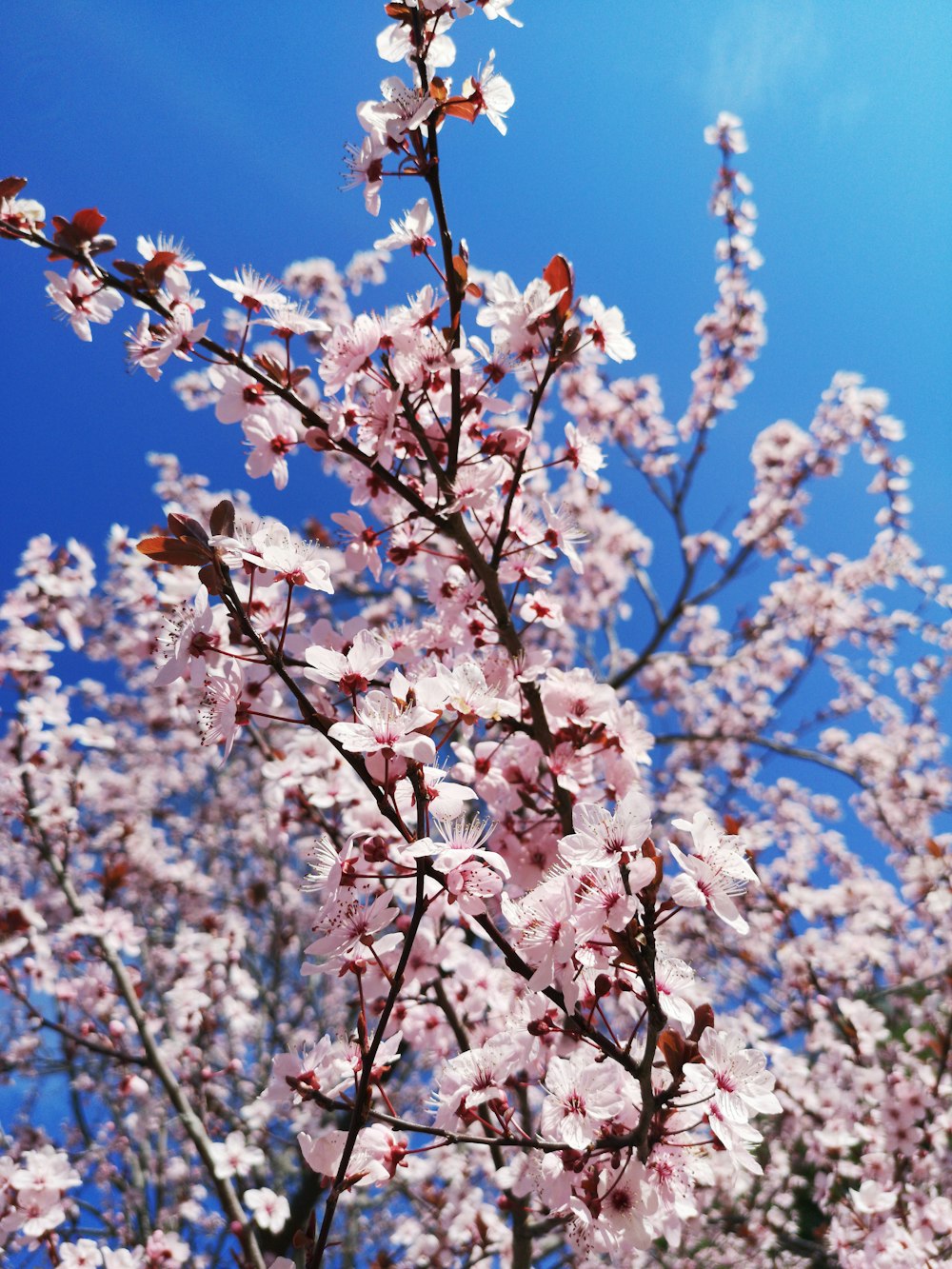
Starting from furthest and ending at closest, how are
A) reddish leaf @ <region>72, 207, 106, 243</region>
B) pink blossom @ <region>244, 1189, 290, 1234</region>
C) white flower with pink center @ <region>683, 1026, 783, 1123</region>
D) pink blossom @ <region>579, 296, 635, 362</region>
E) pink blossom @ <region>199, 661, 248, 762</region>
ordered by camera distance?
pink blossom @ <region>244, 1189, 290, 1234</region>, pink blossom @ <region>579, 296, 635, 362</region>, reddish leaf @ <region>72, 207, 106, 243</region>, pink blossom @ <region>199, 661, 248, 762</region>, white flower with pink center @ <region>683, 1026, 783, 1123</region>

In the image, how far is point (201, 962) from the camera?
16.4 ft

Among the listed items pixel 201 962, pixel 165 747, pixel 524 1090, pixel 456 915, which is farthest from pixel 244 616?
pixel 165 747

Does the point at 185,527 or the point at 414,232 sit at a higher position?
the point at 414,232

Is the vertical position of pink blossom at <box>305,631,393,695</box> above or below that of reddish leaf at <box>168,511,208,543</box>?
below

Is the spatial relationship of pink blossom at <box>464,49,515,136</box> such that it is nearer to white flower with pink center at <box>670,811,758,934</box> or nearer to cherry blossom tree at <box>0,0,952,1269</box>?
cherry blossom tree at <box>0,0,952,1269</box>

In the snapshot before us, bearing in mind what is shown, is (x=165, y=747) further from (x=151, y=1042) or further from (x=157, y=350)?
(x=157, y=350)

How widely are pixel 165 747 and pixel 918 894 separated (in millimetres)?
8078

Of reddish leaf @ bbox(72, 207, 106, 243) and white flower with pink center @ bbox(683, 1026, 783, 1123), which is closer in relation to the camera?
white flower with pink center @ bbox(683, 1026, 783, 1123)

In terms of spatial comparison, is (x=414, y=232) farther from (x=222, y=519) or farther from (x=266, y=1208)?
(x=266, y=1208)

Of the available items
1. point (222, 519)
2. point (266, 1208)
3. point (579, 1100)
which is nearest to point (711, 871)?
point (579, 1100)

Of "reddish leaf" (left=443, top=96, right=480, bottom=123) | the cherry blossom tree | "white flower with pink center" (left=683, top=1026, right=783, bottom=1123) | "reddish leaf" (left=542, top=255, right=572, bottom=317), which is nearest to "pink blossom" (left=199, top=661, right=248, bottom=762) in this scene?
the cherry blossom tree

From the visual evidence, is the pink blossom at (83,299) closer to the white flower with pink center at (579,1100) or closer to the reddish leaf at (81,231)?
the reddish leaf at (81,231)

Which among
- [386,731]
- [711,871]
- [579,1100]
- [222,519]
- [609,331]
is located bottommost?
[579,1100]

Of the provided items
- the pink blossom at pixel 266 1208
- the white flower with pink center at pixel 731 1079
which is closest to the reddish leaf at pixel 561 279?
the white flower with pink center at pixel 731 1079
